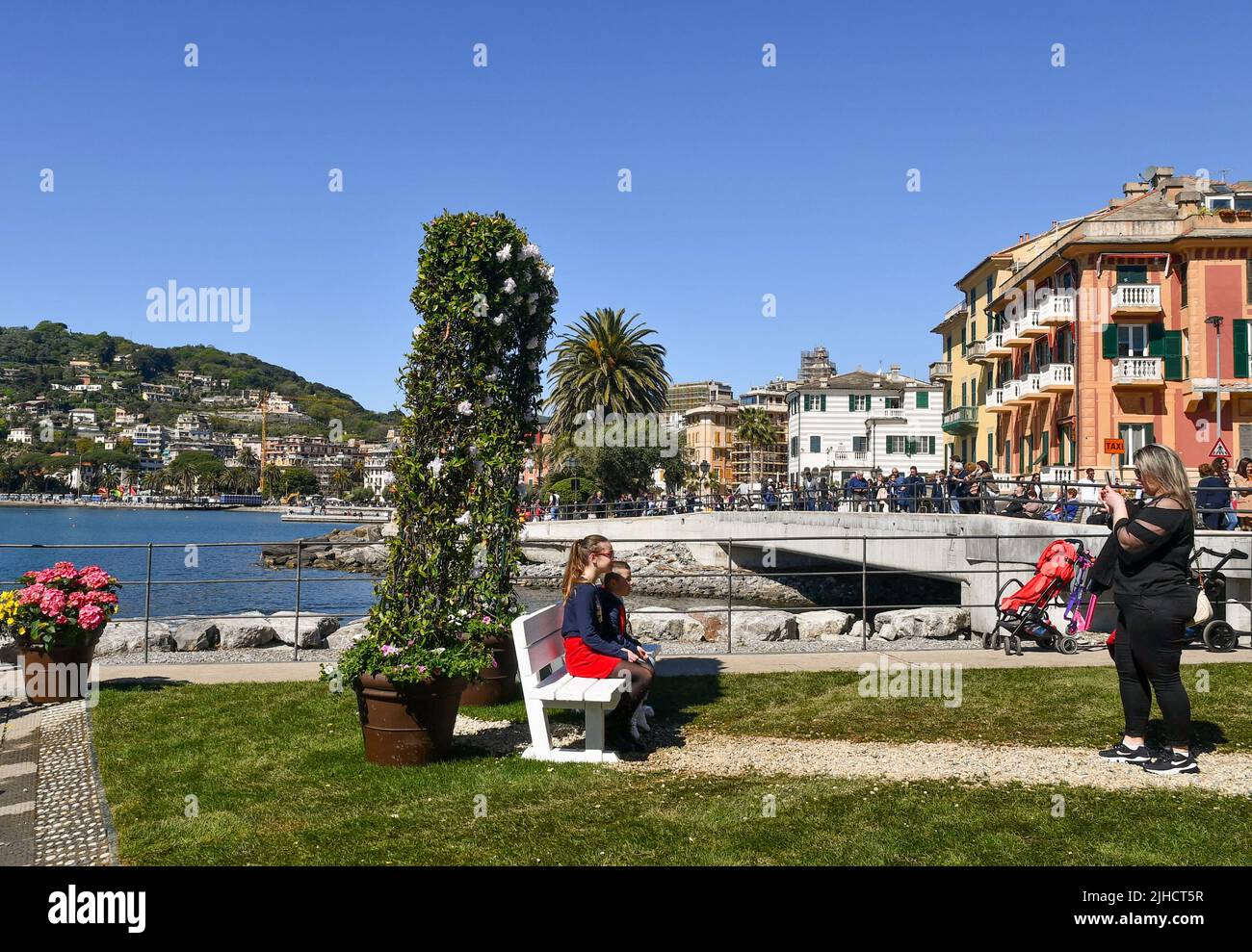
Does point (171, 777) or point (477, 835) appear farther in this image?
point (171, 777)

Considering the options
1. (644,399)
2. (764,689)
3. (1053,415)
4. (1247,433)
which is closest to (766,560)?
(1053,415)

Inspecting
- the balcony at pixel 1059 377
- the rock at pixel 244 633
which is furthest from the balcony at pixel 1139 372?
the rock at pixel 244 633

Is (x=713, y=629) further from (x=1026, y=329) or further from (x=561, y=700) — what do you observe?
(x=1026, y=329)

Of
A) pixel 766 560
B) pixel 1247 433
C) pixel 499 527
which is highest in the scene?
pixel 1247 433

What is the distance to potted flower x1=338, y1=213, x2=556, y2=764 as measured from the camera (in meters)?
6.98

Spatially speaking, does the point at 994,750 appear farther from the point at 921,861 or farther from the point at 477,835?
the point at 477,835

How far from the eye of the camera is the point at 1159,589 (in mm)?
6477

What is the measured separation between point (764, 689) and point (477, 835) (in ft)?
16.9

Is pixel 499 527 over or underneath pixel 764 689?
over

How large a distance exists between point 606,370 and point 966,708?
172 feet

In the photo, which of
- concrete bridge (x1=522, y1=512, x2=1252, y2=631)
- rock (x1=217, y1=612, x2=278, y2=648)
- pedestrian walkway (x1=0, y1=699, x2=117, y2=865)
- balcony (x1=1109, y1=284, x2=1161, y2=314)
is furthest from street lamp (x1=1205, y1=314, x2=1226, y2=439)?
pedestrian walkway (x1=0, y1=699, x2=117, y2=865)

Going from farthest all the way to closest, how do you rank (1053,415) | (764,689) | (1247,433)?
(1053,415) < (1247,433) < (764,689)

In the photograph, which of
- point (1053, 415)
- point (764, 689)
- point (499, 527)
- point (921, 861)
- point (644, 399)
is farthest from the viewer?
point (644, 399)
